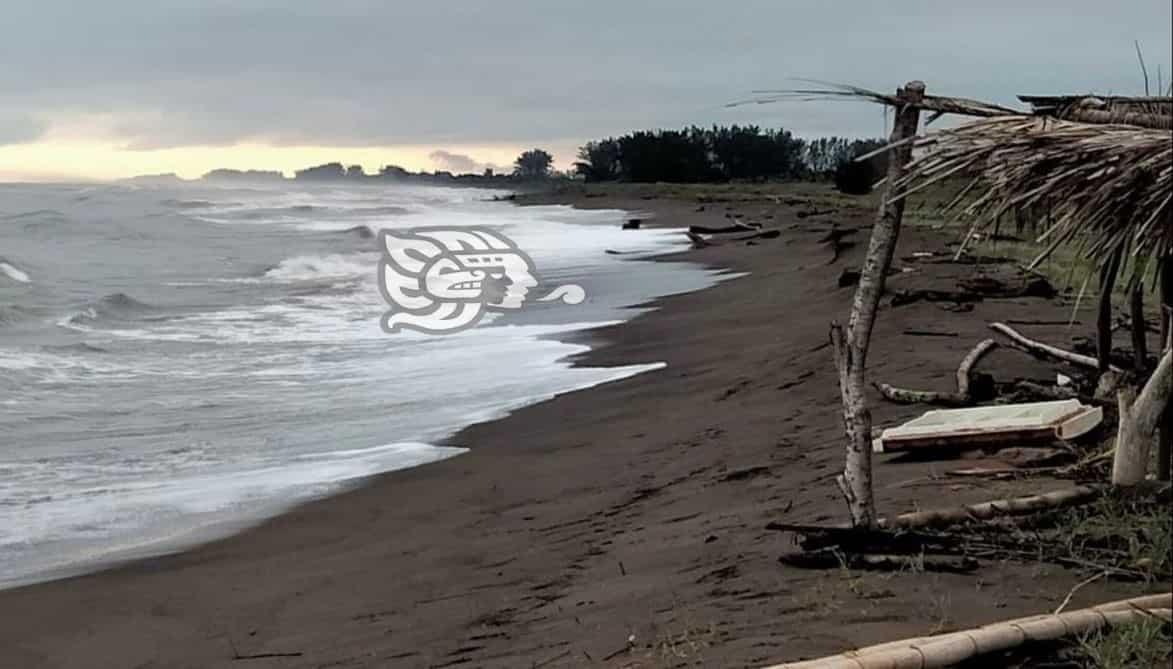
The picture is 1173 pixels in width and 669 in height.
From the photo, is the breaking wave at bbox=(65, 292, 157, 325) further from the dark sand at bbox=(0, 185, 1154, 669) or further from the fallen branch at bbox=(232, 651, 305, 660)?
the fallen branch at bbox=(232, 651, 305, 660)

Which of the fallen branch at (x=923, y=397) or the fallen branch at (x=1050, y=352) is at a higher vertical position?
the fallen branch at (x=1050, y=352)

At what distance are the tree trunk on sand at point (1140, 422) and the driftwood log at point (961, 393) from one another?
2770mm

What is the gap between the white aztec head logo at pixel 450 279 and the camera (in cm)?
1888

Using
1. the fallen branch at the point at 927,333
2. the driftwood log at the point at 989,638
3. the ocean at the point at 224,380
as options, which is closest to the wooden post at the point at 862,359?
the driftwood log at the point at 989,638

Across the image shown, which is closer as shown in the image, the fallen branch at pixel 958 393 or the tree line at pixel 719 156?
the fallen branch at pixel 958 393

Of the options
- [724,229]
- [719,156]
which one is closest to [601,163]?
[719,156]

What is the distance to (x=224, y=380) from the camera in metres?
13.3

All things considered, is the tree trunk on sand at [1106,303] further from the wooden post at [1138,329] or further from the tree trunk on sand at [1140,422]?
the tree trunk on sand at [1140,422]

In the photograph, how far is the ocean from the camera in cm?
821

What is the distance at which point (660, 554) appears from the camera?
19.0 feet

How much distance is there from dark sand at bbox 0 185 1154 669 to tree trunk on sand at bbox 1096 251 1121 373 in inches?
32.7

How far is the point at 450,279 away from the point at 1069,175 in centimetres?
2118

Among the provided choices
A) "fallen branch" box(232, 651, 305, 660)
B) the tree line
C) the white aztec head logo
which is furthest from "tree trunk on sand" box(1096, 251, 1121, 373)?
the tree line

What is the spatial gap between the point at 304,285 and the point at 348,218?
91.3ft
